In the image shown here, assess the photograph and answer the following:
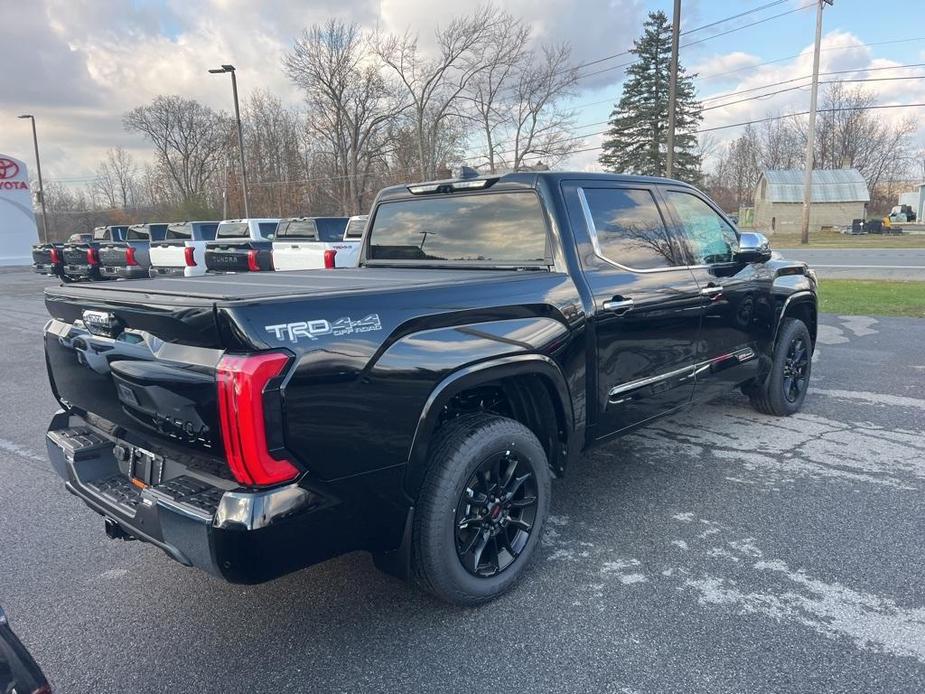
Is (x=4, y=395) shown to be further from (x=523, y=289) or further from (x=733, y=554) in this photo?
(x=733, y=554)

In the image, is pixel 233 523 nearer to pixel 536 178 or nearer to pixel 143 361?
pixel 143 361

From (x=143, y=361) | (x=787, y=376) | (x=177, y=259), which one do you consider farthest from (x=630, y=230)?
A: (x=177, y=259)

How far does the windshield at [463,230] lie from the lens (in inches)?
142

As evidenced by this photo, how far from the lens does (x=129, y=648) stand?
104 inches

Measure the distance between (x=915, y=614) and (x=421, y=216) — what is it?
3.27 metres

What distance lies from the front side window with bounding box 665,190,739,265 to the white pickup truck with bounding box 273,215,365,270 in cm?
409

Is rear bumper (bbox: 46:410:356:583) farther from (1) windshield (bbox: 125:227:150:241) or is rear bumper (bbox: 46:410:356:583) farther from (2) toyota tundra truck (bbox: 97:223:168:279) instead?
(1) windshield (bbox: 125:227:150:241)

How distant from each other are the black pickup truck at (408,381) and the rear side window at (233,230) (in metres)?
15.8

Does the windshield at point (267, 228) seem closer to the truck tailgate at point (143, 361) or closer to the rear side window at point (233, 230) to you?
the rear side window at point (233, 230)

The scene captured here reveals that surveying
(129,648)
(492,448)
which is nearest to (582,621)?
(492,448)

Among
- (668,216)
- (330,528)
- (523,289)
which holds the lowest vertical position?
(330,528)

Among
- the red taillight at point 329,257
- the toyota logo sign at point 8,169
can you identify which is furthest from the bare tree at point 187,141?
the red taillight at point 329,257

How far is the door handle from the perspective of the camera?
11.3 ft

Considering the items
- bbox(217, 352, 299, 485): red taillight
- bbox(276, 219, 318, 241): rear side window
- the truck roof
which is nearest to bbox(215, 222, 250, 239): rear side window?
bbox(276, 219, 318, 241): rear side window
